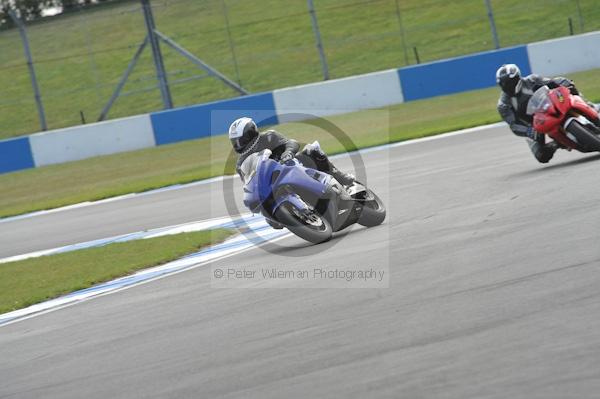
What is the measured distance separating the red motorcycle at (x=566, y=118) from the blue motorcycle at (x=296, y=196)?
9.60 ft

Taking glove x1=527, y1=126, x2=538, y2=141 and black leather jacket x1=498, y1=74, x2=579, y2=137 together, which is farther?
black leather jacket x1=498, y1=74, x2=579, y2=137

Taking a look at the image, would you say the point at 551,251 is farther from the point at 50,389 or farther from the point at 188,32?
the point at 188,32

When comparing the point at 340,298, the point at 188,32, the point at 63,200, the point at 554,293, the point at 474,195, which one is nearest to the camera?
the point at 554,293

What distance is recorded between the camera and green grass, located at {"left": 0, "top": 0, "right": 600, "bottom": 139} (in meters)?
27.4

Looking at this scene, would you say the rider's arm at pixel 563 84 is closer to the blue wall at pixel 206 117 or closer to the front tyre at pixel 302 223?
the front tyre at pixel 302 223

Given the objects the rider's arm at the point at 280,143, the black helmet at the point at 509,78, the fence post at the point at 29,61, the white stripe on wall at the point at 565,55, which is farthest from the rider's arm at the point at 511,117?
the fence post at the point at 29,61

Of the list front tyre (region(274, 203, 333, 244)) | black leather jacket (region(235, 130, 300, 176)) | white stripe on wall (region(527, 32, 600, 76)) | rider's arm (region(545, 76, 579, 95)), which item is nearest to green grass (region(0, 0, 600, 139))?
white stripe on wall (region(527, 32, 600, 76))

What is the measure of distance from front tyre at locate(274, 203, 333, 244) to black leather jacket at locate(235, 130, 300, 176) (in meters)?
0.69

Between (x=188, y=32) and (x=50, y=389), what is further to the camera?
(x=188, y=32)

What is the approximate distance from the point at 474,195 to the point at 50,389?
5915 millimetres

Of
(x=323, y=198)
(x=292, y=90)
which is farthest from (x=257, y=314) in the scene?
(x=292, y=90)

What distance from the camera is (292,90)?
24750 millimetres

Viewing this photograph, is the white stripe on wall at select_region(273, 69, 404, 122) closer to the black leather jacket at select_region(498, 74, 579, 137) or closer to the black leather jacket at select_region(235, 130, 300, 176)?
the black leather jacket at select_region(498, 74, 579, 137)

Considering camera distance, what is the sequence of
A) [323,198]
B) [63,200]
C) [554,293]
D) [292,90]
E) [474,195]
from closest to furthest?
1. [554,293]
2. [323,198]
3. [474,195]
4. [63,200]
5. [292,90]
